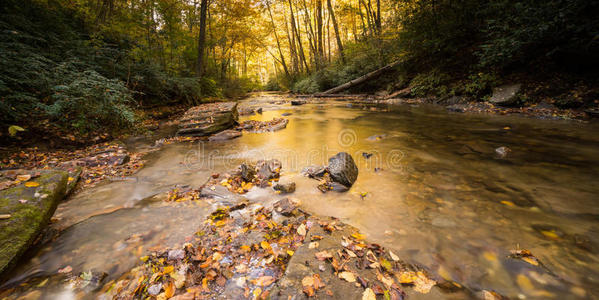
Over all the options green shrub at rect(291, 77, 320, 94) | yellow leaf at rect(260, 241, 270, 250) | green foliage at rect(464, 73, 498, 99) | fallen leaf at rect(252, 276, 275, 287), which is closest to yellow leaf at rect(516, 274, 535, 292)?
fallen leaf at rect(252, 276, 275, 287)

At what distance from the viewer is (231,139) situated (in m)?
6.30

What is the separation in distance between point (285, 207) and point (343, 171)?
1.11 m

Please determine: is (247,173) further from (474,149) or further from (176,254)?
(474,149)

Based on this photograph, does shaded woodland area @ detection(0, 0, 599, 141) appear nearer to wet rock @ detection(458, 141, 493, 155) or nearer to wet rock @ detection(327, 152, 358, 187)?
wet rock @ detection(458, 141, 493, 155)

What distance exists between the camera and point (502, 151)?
3877mm

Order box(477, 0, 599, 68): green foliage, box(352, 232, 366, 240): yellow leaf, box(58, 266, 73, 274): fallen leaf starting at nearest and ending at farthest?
box(58, 266, 73, 274): fallen leaf → box(352, 232, 366, 240): yellow leaf → box(477, 0, 599, 68): green foliage

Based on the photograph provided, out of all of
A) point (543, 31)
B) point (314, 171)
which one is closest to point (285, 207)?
point (314, 171)

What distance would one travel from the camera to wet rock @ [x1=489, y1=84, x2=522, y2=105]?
716cm

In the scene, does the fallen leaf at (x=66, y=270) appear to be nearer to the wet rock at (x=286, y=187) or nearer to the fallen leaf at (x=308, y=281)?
the fallen leaf at (x=308, y=281)

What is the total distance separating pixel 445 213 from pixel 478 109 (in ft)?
25.0

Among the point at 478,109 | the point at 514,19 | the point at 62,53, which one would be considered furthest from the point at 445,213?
the point at 62,53

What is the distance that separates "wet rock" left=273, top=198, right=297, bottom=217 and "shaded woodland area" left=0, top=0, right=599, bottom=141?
162 inches

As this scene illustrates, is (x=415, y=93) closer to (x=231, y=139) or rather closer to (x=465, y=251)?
(x=231, y=139)

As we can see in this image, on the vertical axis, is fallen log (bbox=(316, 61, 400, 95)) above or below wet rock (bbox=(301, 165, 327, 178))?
above
